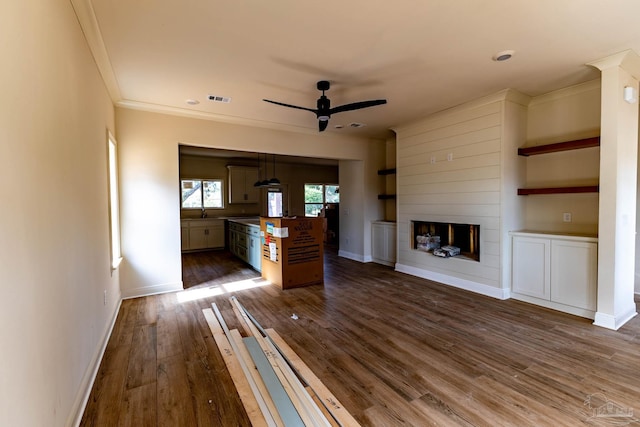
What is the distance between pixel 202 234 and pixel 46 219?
6648 mm

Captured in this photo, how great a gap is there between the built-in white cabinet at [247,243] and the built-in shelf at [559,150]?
4245 millimetres

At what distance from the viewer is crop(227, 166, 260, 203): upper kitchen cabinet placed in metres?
8.55

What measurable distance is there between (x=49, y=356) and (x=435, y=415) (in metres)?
2.18

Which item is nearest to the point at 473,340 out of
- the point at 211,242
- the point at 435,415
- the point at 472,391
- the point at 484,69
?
the point at 472,391

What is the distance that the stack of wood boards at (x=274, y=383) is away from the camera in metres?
1.83

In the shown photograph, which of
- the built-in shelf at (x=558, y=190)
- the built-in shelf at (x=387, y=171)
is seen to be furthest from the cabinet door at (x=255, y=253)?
the built-in shelf at (x=558, y=190)

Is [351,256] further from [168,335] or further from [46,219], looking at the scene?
[46,219]

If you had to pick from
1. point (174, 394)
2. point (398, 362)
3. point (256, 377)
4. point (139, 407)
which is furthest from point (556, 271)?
point (139, 407)

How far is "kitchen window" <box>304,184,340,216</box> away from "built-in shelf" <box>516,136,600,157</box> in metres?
7.05

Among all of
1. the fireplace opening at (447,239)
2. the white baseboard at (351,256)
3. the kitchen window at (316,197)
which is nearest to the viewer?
the fireplace opening at (447,239)

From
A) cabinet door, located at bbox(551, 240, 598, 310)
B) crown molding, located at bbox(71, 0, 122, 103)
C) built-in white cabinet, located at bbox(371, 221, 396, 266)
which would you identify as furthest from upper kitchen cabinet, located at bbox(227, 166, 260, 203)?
cabinet door, located at bbox(551, 240, 598, 310)

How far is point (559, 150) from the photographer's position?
3652 mm

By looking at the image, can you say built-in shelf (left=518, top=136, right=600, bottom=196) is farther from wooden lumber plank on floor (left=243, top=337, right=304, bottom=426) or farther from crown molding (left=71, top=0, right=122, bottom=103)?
crown molding (left=71, top=0, right=122, bottom=103)

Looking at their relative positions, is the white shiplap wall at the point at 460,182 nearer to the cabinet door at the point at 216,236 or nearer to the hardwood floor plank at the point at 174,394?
the hardwood floor plank at the point at 174,394
